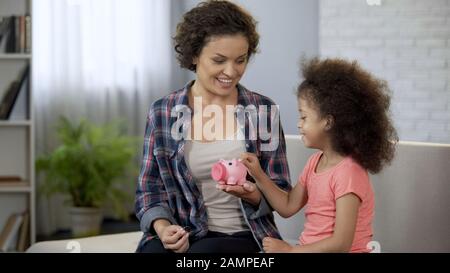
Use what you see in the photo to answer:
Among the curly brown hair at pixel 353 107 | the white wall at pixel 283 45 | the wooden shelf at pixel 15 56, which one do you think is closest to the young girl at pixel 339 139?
the curly brown hair at pixel 353 107

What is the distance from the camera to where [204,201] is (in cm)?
97

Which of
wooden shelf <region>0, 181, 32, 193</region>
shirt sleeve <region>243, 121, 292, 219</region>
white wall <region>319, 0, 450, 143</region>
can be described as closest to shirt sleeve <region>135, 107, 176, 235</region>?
shirt sleeve <region>243, 121, 292, 219</region>

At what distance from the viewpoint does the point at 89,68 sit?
2.64 metres

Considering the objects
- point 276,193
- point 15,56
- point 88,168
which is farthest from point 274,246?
point 88,168

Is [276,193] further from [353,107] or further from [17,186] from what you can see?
[17,186]

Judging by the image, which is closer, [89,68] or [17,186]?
[17,186]

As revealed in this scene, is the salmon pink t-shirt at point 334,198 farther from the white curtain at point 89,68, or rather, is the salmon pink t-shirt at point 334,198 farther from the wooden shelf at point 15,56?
the white curtain at point 89,68

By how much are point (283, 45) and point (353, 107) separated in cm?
114

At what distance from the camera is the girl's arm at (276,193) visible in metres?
0.92

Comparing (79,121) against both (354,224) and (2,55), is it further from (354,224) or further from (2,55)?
(354,224)

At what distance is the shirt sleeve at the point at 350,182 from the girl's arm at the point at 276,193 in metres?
0.07

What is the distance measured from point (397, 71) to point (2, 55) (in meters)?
1.15
